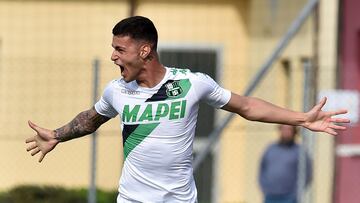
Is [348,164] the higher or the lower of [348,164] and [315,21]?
the lower

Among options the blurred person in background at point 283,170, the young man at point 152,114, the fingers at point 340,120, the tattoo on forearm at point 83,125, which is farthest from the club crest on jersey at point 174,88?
the blurred person in background at point 283,170

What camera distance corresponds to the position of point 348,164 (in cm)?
1476

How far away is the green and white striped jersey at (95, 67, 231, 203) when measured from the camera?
277 inches

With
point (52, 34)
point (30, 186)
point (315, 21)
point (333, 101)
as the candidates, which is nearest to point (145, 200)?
point (333, 101)

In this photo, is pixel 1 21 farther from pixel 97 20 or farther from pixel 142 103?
pixel 142 103

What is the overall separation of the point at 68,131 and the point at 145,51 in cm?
89

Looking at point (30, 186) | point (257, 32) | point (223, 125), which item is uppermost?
point (257, 32)

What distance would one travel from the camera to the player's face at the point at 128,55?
702cm

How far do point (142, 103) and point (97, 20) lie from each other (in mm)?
10166

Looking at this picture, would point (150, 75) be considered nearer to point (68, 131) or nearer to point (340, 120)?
point (68, 131)

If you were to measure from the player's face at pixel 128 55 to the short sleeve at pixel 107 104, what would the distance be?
0.22m

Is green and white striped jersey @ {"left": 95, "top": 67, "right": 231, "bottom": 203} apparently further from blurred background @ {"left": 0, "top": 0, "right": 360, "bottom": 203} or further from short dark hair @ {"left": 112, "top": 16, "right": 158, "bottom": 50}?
blurred background @ {"left": 0, "top": 0, "right": 360, "bottom": 203}

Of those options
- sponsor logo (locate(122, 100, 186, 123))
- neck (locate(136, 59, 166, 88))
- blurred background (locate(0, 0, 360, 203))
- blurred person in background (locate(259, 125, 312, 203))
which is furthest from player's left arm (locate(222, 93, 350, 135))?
blurred person in background (locate(259, 125, 312, 203))

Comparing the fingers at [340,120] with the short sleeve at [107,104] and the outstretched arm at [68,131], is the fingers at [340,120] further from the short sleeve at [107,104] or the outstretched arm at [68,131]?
the outstretched arm at [68,131]
